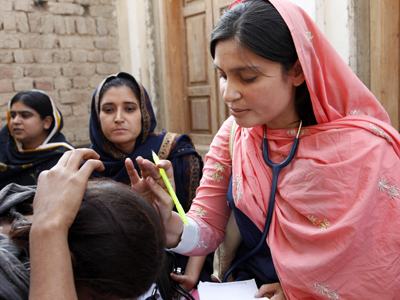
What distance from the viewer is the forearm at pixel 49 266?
2.45 ft

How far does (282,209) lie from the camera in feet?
3.81

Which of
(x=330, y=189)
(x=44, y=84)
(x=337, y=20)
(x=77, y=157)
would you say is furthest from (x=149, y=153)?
(x=44, y=84)

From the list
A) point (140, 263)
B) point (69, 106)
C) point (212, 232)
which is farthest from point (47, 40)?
point (140, 263)

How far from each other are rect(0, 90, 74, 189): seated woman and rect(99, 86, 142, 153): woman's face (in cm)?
98

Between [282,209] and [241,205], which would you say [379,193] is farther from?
[241,205]

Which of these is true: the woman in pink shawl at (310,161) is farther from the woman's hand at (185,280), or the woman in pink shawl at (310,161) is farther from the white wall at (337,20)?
the white wall at (337,20)

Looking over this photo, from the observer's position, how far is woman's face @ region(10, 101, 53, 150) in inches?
114

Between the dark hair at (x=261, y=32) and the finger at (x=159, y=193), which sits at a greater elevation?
the dark hair at (x=261, y=32)

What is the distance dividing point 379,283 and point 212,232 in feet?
2.09

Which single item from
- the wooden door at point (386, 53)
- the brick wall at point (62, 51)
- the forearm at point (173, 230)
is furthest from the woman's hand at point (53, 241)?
the brick wall at point (62, 51)

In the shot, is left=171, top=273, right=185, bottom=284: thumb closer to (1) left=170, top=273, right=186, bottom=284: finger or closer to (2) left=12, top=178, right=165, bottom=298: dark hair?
(1) left=170, top=273, right=186, bottom=284: finger

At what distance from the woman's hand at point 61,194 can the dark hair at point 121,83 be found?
4.56 feet

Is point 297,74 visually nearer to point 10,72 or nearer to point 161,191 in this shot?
point 161,191

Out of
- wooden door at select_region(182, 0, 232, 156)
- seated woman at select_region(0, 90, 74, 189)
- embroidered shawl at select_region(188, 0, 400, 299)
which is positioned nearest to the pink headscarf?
embroidered shawl at select_region(188, 0, 400, 299)
